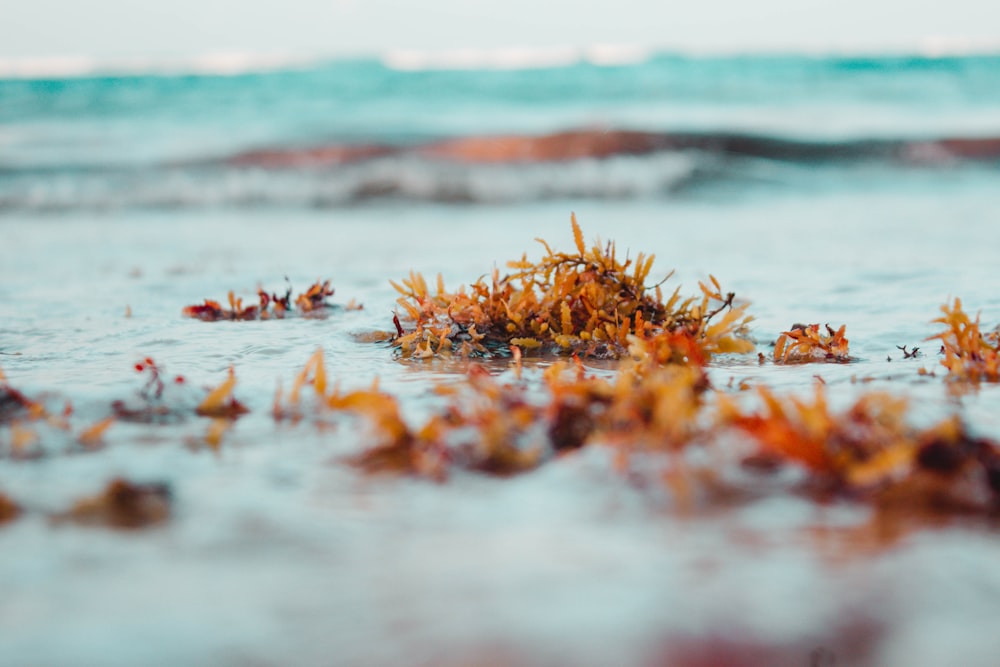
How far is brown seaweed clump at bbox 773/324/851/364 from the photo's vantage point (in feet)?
8.92

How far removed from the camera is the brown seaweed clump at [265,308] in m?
3.51

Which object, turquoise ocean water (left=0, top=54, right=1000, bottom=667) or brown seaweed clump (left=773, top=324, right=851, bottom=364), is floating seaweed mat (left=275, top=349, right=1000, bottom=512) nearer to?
turquoise ocean water (left=0, top=54, right=1000, bottom=667)

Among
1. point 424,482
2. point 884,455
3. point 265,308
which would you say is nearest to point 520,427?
point 424,482

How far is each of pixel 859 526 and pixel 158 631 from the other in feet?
3.26

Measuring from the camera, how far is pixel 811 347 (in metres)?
2.76

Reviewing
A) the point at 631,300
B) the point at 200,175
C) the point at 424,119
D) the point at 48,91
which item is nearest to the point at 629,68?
the point at 424,119

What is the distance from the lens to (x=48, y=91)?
24.6 m

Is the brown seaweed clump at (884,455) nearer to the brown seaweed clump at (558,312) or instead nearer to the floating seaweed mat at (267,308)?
the brown seaweed clump at (558,312)

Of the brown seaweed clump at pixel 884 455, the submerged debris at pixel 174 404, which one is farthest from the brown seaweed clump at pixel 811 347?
the submerged debris at pixel 174 404

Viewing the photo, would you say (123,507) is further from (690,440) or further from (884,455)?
(884,455)

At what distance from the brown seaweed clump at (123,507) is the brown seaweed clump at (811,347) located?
1786 millimetres

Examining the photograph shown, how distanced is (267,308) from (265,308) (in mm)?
39

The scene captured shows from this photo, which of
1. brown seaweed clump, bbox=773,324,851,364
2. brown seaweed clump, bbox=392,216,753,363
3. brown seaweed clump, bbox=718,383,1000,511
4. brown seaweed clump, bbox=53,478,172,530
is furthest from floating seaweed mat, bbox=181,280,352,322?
brown seaweed clump, bbox=718,383,1000,511

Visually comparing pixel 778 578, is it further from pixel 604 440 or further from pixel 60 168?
pixel 60 168
